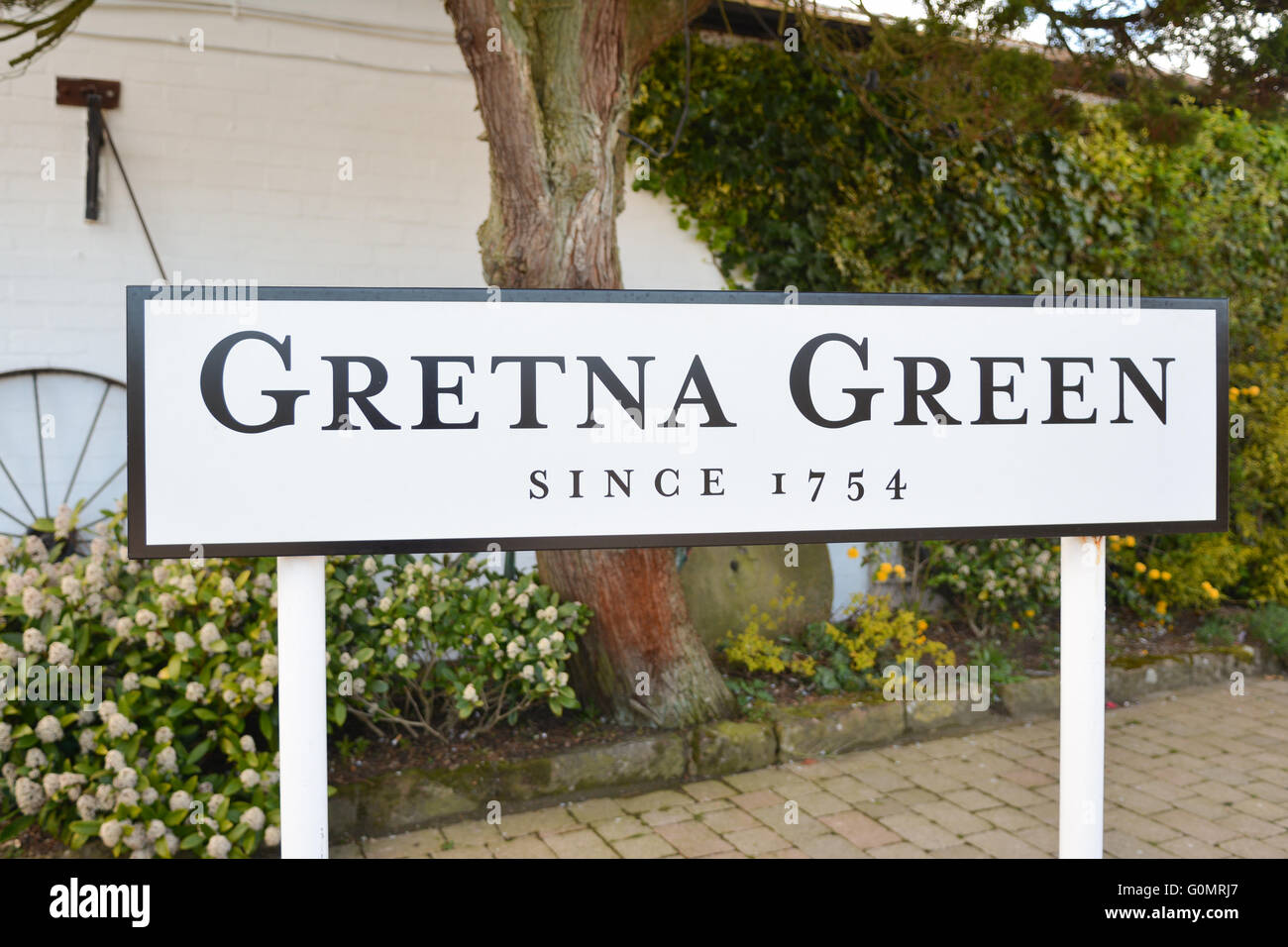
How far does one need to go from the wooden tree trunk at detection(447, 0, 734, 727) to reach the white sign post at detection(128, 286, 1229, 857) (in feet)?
5.53

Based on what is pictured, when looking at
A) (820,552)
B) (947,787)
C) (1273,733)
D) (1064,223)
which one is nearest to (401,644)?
(947,787)

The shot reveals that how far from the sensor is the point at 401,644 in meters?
3.64

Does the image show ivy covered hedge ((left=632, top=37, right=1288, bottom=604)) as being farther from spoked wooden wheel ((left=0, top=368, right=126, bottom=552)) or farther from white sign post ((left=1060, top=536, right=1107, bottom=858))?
white sign post ((left=1060, top=536, right=1107, bottom=858))

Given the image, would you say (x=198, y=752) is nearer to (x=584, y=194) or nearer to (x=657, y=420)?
(x=657, y=420)

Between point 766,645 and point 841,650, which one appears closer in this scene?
point 766,645

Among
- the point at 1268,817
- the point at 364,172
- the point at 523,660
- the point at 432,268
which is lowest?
the point at 1268,817

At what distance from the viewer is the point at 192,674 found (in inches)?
128

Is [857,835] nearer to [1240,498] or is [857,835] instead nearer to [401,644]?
[401,644]

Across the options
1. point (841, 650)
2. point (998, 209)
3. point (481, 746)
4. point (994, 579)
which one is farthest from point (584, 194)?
point (998, 209)

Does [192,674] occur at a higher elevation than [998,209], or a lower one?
lower

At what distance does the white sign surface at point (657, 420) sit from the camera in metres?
1.74

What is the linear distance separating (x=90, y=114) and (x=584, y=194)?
2.24 m

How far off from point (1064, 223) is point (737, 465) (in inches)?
204

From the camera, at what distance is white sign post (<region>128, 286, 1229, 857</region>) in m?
1.74
